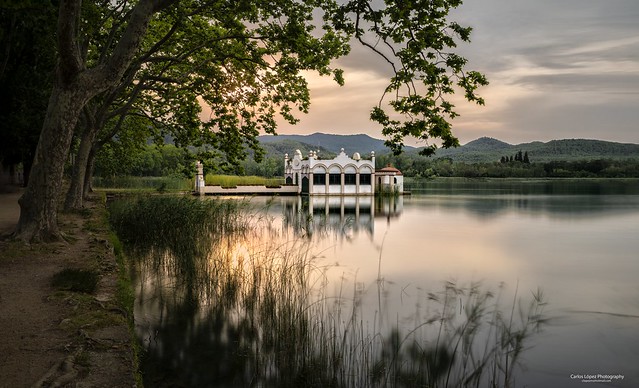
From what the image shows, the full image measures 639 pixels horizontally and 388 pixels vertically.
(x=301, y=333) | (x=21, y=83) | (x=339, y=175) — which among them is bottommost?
(x=301, y=333)

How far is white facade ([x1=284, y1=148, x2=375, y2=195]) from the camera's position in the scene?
5759 cm

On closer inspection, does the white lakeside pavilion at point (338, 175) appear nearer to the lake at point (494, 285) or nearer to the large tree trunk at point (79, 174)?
the lake at point (494, 285)

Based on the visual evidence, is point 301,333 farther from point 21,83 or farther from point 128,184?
point 128,184

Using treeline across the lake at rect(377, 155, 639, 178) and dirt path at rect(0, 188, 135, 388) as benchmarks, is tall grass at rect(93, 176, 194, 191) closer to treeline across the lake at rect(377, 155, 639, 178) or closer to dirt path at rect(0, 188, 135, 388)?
dirt path at rect(0, 188, 135, 388)

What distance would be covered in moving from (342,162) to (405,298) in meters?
46.8

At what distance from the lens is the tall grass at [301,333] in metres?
6.62

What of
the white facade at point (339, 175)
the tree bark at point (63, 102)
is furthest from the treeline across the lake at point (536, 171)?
the tree bark at point (63, 102)

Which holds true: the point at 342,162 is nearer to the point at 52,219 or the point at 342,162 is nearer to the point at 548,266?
the point at 548,266

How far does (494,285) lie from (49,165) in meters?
13.1

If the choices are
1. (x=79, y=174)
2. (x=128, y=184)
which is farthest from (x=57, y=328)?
(x=128, y=184)

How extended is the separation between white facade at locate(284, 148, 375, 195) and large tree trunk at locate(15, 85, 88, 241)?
46.6 m

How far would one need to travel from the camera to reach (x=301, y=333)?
7.80m

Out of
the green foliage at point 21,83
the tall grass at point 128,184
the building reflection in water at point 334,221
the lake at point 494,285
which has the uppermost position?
the green foliage at point 21,83

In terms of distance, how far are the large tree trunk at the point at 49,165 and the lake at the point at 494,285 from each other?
269cm
